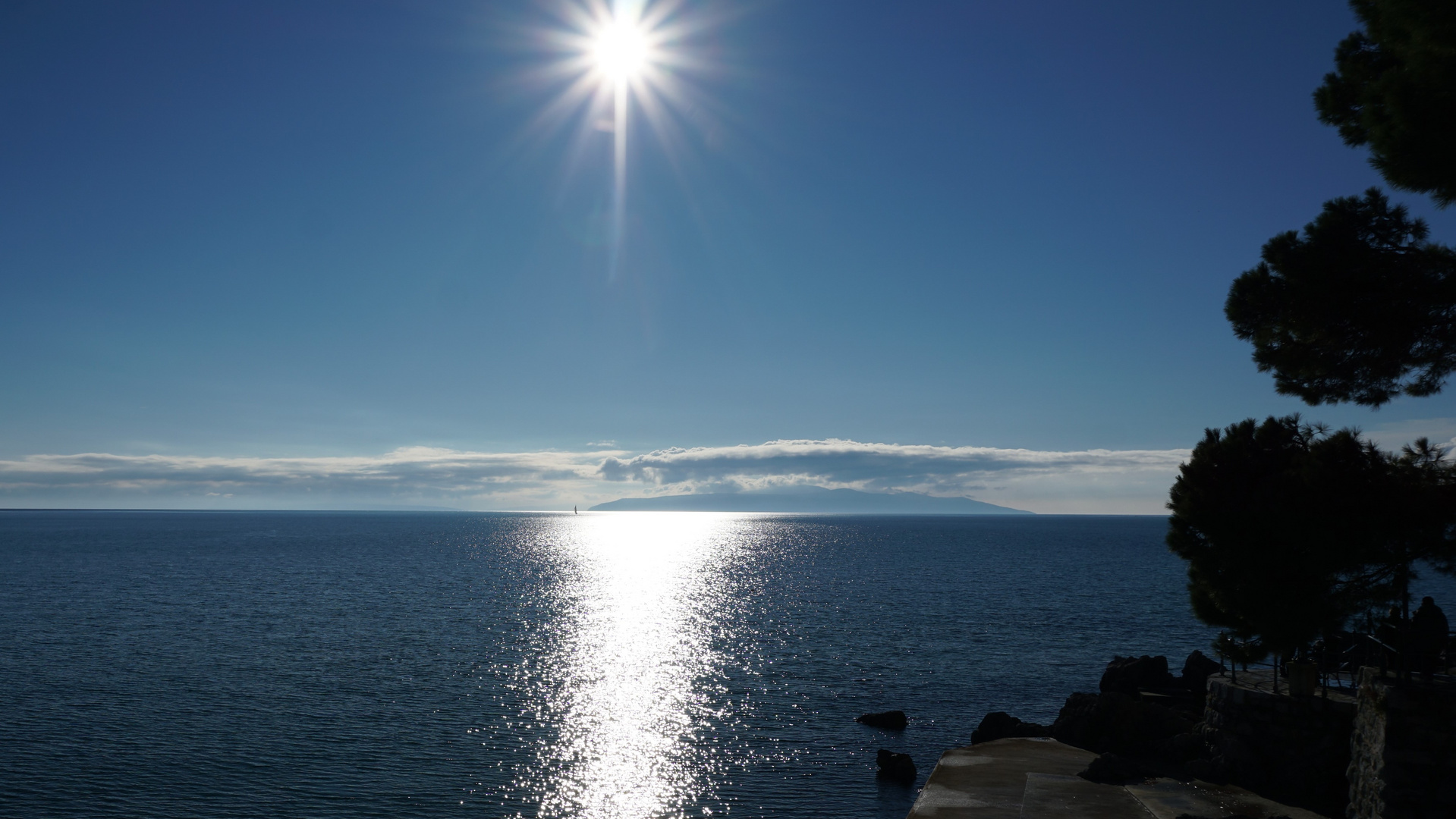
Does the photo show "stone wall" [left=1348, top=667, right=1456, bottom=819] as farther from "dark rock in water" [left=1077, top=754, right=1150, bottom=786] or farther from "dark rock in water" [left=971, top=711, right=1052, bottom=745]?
"dark rock in water" [left=971, top=711, right=1052, bottom=745]

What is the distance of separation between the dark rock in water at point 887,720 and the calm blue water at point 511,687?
59 centimetres

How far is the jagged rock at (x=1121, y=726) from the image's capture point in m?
28.9

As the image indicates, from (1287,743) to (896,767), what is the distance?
1240 centimetres

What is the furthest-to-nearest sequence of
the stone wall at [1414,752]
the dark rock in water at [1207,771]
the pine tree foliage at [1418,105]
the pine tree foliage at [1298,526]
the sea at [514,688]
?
1. the sea at [514,688]
2. the dark rock in water at [1207,771]
3. the pine tree foliage at [1298,526]
4. the stone wall at [1414,752]
5. the pine tree foliage at [1418,105]

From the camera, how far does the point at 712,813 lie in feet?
86.3

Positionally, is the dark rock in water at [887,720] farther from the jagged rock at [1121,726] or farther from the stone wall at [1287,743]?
the stone wall at [1287,743]

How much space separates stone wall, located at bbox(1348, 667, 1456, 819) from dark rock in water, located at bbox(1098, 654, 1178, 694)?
2050 centimetres

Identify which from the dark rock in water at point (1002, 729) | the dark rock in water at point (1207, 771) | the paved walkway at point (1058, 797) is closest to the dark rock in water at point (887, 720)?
the dark rock in water at point (1002, 729)

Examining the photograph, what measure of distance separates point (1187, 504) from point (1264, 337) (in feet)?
26.3

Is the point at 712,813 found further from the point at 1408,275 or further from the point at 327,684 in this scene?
the point at 327,684

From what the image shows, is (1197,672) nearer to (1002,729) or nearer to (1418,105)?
(1002,729)

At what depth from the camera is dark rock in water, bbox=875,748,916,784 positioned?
29172mm

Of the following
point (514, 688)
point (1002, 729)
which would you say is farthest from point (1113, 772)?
point (514, 688)

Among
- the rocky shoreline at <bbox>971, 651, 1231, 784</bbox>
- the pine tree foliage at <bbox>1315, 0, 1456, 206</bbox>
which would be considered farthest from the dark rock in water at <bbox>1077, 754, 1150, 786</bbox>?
the pine tree foliage at <bbox>1315, 0, 1456, 206</bbox>
